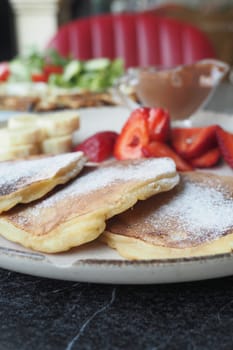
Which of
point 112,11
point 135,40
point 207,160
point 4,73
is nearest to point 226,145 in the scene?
point 207,160

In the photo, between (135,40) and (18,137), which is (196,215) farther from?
(135,40)

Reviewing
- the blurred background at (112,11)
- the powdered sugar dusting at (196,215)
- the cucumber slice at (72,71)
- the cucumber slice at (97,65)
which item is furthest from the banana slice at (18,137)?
the blurred background at (112,11)

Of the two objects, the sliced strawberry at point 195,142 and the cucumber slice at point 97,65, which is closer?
the sliced strawberry at point 195,142

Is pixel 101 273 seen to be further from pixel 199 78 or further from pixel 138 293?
pixel 199 78

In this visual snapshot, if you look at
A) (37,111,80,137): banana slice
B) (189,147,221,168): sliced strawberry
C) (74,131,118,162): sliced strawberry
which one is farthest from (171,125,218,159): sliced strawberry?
(37,111,80,137): banana slice

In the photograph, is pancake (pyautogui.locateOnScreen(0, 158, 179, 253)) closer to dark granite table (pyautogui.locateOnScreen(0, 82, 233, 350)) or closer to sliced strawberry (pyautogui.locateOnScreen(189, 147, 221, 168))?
dark granite table (pyautogui.locateOnScreen(0, 82, 233, 350))

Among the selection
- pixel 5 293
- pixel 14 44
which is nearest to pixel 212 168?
pixel 5 293

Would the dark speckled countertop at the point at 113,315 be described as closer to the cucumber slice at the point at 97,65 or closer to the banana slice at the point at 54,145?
the banana slice at the point at 54,145
